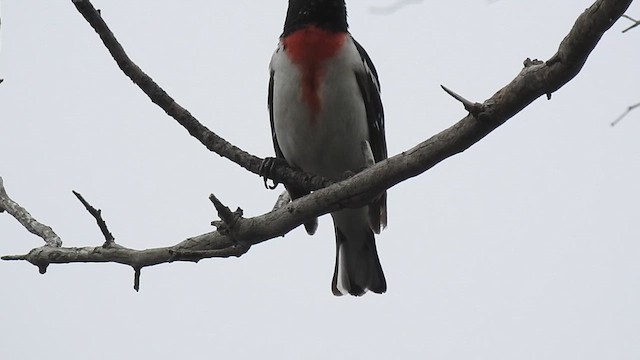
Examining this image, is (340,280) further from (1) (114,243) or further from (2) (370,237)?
(1) (114,243)

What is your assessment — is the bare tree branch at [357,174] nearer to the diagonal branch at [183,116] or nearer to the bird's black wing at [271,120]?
the diagonal branch at [183,116]

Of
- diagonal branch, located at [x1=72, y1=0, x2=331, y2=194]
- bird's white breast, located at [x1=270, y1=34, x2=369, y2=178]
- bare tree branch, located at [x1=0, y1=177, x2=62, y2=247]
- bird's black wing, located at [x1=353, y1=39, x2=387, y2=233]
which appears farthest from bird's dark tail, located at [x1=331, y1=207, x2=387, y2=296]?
bare tree branch, located at [x1=0, y1=177, x2=62, y2=247]

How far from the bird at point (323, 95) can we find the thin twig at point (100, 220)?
1.54 metres

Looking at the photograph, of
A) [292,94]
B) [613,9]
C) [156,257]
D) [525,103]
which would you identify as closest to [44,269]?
[156,257]

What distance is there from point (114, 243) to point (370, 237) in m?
2.76

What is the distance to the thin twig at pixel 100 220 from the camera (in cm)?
366

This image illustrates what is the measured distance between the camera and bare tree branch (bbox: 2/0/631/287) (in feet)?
9.33

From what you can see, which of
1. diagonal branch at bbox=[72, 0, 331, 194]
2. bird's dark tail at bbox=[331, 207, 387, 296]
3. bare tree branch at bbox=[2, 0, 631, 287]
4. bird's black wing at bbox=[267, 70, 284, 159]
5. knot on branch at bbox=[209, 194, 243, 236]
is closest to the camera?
bare tree branch at bbox=[2, 0, 631, 287]

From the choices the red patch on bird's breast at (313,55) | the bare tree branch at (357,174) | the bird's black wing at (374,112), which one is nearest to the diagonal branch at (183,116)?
the bare tree branch at (357,174)

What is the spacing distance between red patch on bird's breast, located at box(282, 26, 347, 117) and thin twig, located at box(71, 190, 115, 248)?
1.89 m

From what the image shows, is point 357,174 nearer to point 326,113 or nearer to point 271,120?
point 326,113

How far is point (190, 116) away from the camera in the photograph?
4367 mm

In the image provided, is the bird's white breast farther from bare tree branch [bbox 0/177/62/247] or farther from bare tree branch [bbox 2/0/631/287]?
bare tree branch [bbox 0/177/62/247]

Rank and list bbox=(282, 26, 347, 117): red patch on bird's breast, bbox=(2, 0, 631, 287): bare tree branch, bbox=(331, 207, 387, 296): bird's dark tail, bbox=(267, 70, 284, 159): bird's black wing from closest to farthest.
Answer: bbox=(2, 0, 631, 287): bare tree branch → bbox=(282, 26, 347, 117): red patch on bird's breast → bbox=(267, 70, 284, 159): bird's black wing → bbox=(331, 207, 387, 296): bird's dark tail
